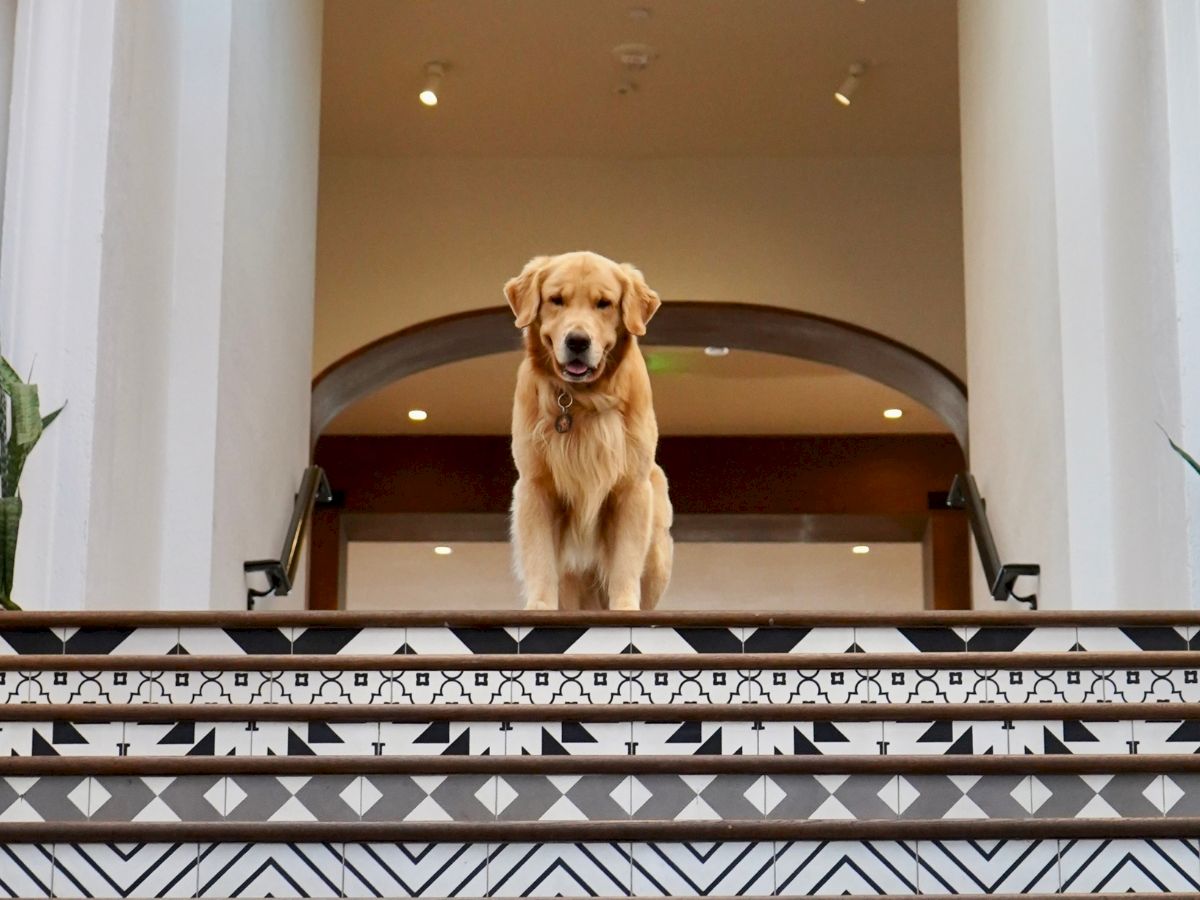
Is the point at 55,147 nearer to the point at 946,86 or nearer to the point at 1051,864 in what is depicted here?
the point at 1051,864

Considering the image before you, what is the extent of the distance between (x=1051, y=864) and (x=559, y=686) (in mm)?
1032

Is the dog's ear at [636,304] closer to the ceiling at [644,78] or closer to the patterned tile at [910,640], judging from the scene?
A: the patterned tile at [910,640]

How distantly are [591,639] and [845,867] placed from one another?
0.85 m

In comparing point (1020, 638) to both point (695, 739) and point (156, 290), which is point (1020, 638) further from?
point (156, 290)

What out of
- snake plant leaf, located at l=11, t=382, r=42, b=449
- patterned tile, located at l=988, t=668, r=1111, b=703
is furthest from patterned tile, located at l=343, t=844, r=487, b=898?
snake plant leaf, located at l=11, t=382, r=42, b=449

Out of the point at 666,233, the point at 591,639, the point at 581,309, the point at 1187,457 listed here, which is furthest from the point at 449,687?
the point at 666,233

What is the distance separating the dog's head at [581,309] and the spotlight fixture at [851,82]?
217 inches

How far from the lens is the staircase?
3.52 meters

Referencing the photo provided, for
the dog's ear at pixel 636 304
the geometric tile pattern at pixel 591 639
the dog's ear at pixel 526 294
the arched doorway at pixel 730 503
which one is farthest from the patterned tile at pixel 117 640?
the arched doorway at pixel 730 503

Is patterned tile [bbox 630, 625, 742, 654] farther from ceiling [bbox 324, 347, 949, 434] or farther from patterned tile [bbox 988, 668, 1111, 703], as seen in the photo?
ceiling [bbox 324, 347, 949, 434]

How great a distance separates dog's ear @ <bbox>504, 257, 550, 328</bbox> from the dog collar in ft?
0.83

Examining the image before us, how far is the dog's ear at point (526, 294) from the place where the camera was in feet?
18.4

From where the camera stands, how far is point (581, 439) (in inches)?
216

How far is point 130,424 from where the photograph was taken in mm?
6012
